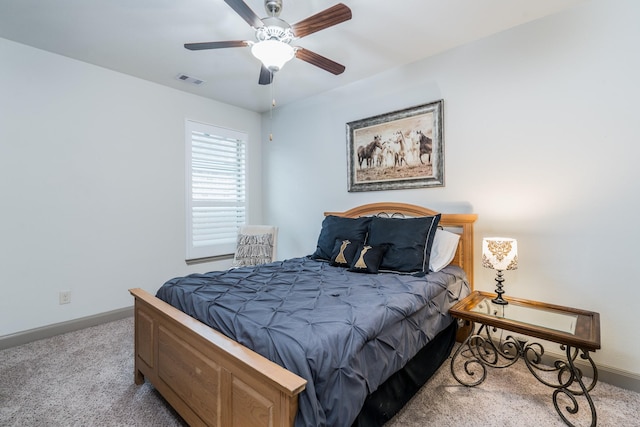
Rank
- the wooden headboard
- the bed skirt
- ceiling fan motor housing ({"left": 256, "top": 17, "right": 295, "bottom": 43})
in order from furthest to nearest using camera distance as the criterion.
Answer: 1. the wooden headboard
2. ceiling fan motor housing ({"left": 256, "top": 17, "right": 295, "bottom": 43})
3. the bed skirt

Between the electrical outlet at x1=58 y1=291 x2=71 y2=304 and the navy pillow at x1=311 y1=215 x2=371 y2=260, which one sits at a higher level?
the navy pillow at x1=311 y1=215 x2=371 y2=260

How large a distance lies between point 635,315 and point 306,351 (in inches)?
91.3

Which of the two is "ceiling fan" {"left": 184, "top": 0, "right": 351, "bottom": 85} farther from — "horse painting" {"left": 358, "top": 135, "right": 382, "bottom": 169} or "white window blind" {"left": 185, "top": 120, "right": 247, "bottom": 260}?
"white window blind" {"left": 185, "top": 120, "right": 247, "bottom": 260}

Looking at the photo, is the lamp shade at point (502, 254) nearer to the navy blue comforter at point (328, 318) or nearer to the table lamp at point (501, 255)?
the table lamp at point (501, 255)

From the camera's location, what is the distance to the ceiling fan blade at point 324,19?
165 centimetres

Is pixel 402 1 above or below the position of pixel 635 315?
above

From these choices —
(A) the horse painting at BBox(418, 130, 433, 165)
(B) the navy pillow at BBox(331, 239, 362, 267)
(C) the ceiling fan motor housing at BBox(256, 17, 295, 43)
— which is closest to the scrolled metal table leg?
(B) the navy pillow at BBox(331, 239, 362, 267)

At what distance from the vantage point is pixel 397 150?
3.16 metres

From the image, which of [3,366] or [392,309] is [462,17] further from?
[3,366]

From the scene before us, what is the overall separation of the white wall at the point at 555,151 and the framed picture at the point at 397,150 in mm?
98

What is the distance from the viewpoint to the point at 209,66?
10.2 feet

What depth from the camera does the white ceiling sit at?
219 centimetres

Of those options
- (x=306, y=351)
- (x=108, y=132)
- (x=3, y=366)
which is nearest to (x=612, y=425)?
(x=306, y=351)

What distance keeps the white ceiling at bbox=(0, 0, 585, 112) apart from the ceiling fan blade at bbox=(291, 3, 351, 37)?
0.46 meters
